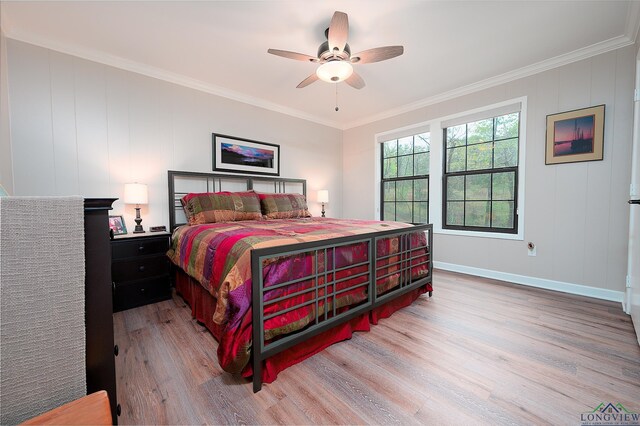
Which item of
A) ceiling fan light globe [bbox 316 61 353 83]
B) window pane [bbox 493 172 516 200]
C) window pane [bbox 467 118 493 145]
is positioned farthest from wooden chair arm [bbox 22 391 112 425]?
window pane [bbox 467 118 493 145]

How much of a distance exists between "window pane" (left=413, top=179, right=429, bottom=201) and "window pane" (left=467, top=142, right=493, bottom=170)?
65 cm

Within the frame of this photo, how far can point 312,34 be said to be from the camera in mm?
2381

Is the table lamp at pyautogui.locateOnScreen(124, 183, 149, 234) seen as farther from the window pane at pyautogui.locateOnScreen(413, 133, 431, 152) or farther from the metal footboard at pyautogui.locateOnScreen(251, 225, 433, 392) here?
the window pane at pyautogui.locateOnScreen(413, 133, 431, 152)

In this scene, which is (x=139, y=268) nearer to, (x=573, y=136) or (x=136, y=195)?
(x=136, y=195)

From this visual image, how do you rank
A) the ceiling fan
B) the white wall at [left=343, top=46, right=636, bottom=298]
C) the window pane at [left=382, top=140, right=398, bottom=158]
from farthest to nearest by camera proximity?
the window pane at [left=382, top=140, right=398, bottom=158], the white wall at [left=343, top=46, right=636, bottom=298], the ceiling fan

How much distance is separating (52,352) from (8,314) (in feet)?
0.56

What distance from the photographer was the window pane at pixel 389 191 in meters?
4.50

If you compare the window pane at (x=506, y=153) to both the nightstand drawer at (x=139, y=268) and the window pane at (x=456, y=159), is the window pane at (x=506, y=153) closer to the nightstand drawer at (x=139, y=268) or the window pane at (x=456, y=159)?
the window pane at (x=456, y=159)

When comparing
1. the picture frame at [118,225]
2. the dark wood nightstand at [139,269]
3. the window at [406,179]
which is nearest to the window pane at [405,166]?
the window at [406,179]

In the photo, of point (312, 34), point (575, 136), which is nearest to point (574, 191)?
point (575, 136)

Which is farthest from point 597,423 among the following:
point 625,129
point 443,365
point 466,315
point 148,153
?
point 148,153

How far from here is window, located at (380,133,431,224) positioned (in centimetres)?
408

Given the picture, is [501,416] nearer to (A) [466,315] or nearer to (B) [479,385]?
(B) [479,385]

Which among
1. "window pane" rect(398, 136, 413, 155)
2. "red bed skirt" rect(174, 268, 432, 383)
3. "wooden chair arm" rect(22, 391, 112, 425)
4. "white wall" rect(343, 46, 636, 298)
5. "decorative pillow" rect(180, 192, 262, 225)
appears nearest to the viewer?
"wooden chair arm" rect(22, 391, 112, 425)
